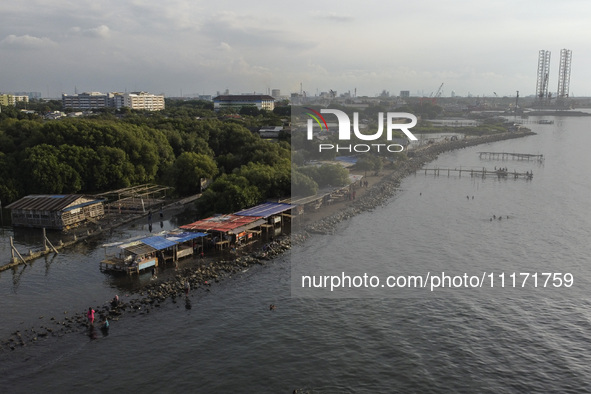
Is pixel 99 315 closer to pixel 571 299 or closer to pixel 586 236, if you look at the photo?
pixel 571 299

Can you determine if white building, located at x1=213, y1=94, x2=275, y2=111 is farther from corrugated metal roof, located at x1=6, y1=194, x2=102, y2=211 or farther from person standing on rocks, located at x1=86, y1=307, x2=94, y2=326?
person standing on rocks, located at x1=86, y1=307, x2=94, y2=326

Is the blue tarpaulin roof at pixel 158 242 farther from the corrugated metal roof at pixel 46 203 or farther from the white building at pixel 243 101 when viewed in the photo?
Answer: the white building at pixel 243 101

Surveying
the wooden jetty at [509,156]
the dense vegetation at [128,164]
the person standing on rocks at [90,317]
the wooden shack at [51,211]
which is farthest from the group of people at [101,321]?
the wooden jetty at [509,156]

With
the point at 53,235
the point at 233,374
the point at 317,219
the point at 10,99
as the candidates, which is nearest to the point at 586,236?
the point at 317,219

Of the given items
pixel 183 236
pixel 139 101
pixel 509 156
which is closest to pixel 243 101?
pixel 139 101

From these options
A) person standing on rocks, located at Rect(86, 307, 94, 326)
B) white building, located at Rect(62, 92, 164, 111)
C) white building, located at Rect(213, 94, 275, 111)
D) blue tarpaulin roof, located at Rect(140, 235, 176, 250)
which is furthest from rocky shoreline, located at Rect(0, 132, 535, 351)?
white building, located at Rect(62, 92, 164, 111)
